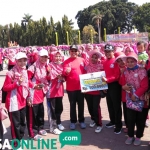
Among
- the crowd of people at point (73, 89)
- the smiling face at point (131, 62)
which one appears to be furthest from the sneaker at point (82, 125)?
the smiling face at point (131, 62)

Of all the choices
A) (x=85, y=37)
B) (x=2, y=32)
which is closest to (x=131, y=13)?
(x=85, y=37)

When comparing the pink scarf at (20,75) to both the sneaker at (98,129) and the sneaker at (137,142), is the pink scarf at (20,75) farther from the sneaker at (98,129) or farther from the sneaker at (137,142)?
the sneaker at (137,142)

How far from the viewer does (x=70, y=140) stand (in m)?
4.61

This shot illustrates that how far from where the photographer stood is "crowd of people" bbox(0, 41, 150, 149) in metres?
3.95

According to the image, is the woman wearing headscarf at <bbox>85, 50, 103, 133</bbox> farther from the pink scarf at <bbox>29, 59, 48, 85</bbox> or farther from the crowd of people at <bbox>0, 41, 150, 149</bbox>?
the pink scarf at <bbox>29, 59, 48, 85</bbox>

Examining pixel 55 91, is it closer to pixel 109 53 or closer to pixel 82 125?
pixel 82 125

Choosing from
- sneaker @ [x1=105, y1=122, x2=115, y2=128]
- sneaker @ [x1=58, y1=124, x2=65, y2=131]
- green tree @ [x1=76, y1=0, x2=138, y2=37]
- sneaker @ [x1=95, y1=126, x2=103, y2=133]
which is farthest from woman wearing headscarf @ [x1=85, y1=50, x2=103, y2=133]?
green tree @ [x1=76, y1=0, x2=138, y2=37]

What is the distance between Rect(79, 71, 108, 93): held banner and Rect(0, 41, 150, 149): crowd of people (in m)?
0.13

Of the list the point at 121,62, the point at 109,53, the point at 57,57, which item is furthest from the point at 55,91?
the point at 121,62

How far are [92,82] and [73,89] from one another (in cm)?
50

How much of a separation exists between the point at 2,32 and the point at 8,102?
66833 millimetres

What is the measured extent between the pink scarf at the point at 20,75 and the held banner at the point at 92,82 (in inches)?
44.2

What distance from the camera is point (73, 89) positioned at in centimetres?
488

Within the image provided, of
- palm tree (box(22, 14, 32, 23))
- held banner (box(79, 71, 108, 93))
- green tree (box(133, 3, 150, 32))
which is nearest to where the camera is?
held banner (box(79, 71, 108, 93))
